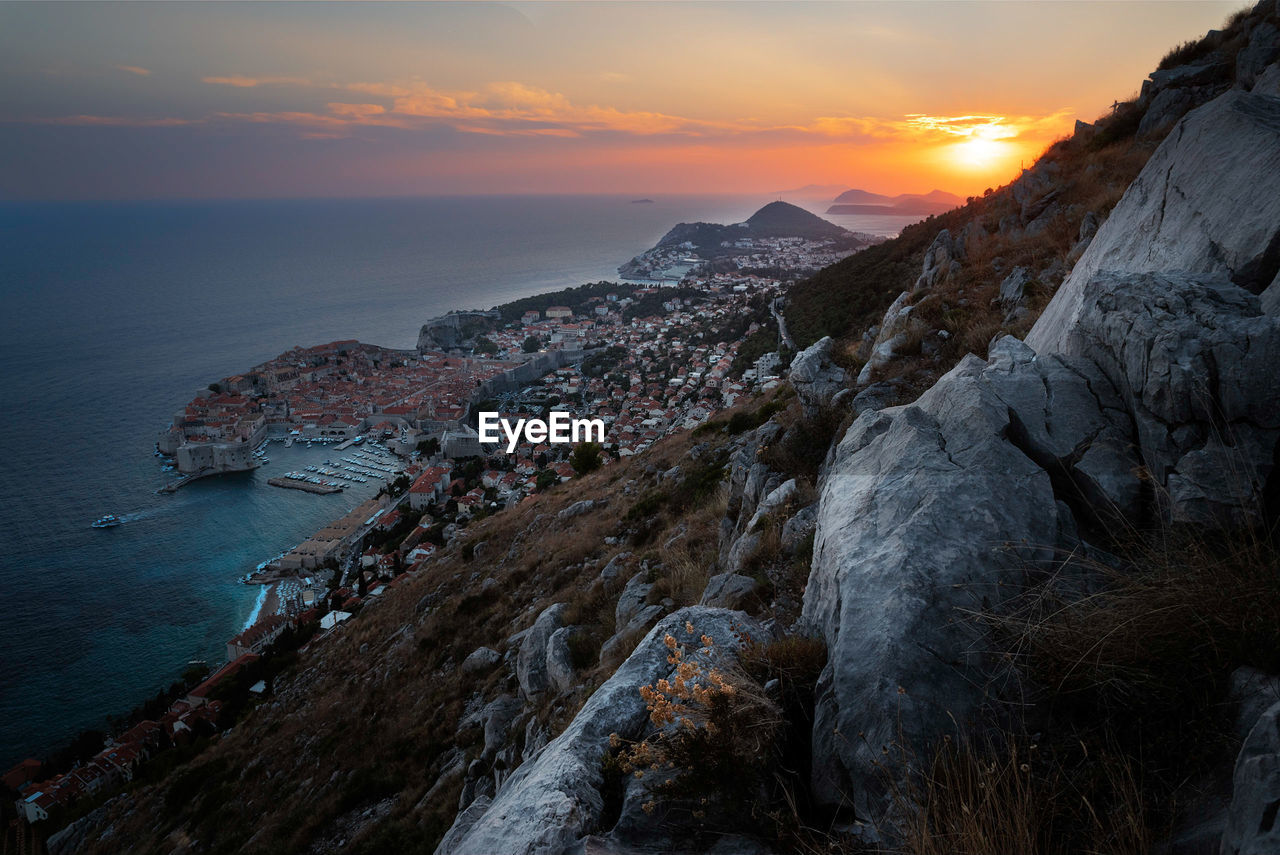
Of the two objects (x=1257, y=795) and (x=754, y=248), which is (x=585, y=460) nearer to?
(x=1257, y=795)

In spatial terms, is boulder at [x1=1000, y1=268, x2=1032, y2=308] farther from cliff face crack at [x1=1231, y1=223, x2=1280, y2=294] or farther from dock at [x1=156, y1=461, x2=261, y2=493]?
dock at [x1=156, y1=461, x2=261, y2=493]

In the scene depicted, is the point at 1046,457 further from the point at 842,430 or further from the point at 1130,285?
the point at 842,430

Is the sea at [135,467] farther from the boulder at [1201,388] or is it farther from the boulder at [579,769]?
the boulder at [1201,388]

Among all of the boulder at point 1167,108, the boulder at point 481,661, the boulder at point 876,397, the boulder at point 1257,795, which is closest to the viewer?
the boulder at point 1257,795

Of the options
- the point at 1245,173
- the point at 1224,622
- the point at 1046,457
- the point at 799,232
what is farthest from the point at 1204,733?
the point at 799,232

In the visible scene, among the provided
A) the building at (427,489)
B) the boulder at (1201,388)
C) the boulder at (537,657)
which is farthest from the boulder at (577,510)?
the building at (427,489)

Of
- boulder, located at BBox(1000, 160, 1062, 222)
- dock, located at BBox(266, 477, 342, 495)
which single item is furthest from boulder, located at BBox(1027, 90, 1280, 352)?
dock, located at BBox(266, 477, 342, 495)
